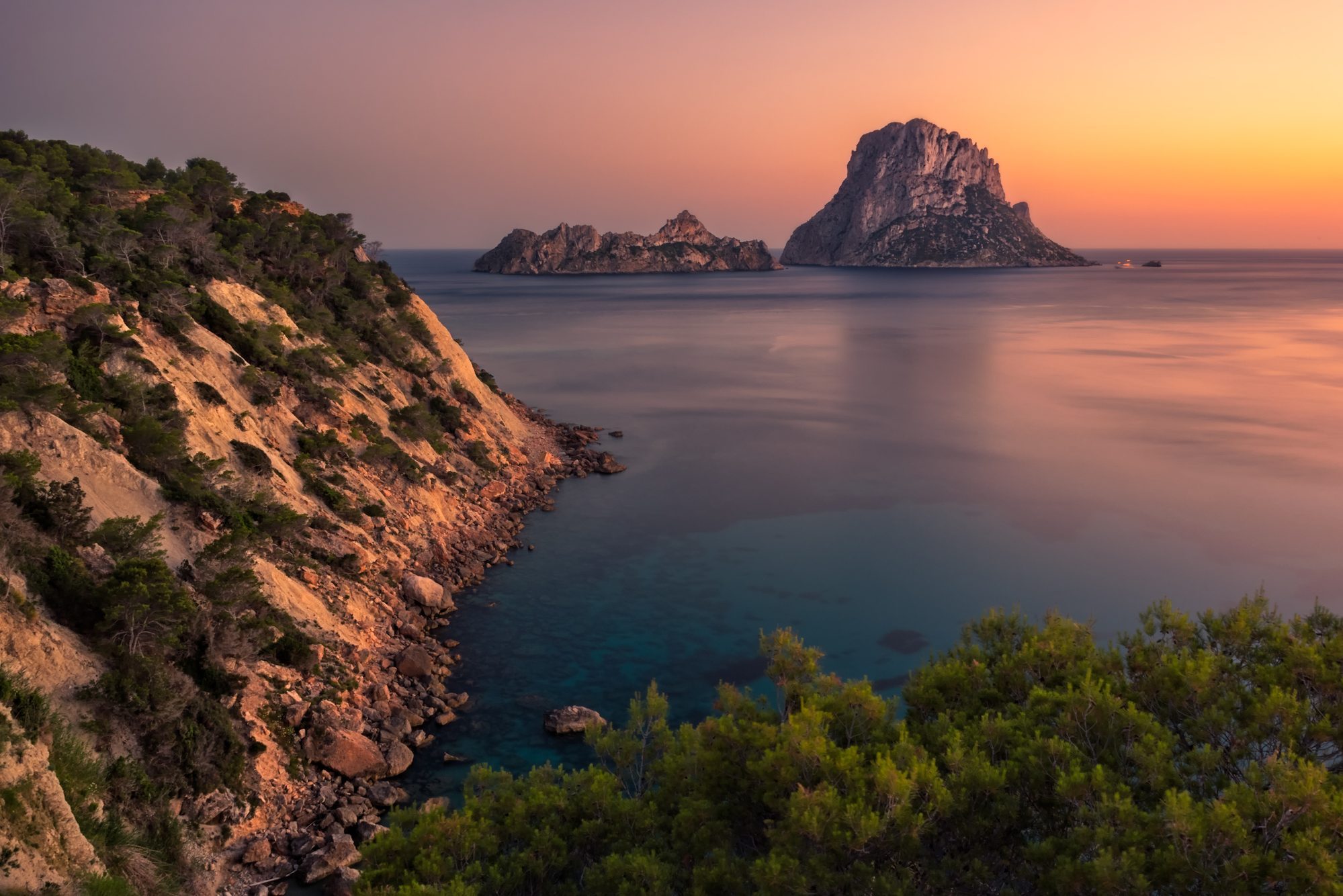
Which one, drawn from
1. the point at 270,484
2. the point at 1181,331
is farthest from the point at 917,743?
the point at 1181,331

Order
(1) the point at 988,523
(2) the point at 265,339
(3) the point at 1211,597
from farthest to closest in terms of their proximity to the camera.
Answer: (1) the point at 988,523 → (2) the point at 265,339 → (3) the point at 1211,597

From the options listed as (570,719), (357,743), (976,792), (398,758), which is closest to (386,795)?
(398,758)

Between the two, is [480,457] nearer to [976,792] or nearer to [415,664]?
[415,664]

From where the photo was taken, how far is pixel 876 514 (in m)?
45.7

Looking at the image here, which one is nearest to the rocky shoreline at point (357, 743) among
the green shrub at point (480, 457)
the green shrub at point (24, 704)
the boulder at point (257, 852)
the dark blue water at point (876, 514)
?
the boulder at point (257, 852)

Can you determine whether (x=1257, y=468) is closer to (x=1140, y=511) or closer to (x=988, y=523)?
(x=1140, y=511)

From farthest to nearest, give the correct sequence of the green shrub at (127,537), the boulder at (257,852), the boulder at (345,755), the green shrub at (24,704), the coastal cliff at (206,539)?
1. the boulder at (345,755)
2. the green shrub at (127,537)
3. the boulder at (257,852)
4. the coastal cliff at (206,539)
5. the green shrub at (24,704)

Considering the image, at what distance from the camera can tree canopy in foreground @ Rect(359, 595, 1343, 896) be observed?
11.3m

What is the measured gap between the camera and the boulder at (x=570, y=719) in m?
25.3

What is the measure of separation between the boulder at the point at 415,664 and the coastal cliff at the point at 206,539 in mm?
93

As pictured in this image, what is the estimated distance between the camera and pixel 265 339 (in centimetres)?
4022

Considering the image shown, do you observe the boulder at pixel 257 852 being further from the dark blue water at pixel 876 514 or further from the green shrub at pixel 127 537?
the green shrub at pixel 127 537

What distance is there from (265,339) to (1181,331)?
434 feet

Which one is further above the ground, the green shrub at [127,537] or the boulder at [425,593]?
the green shrub at [127,537]
